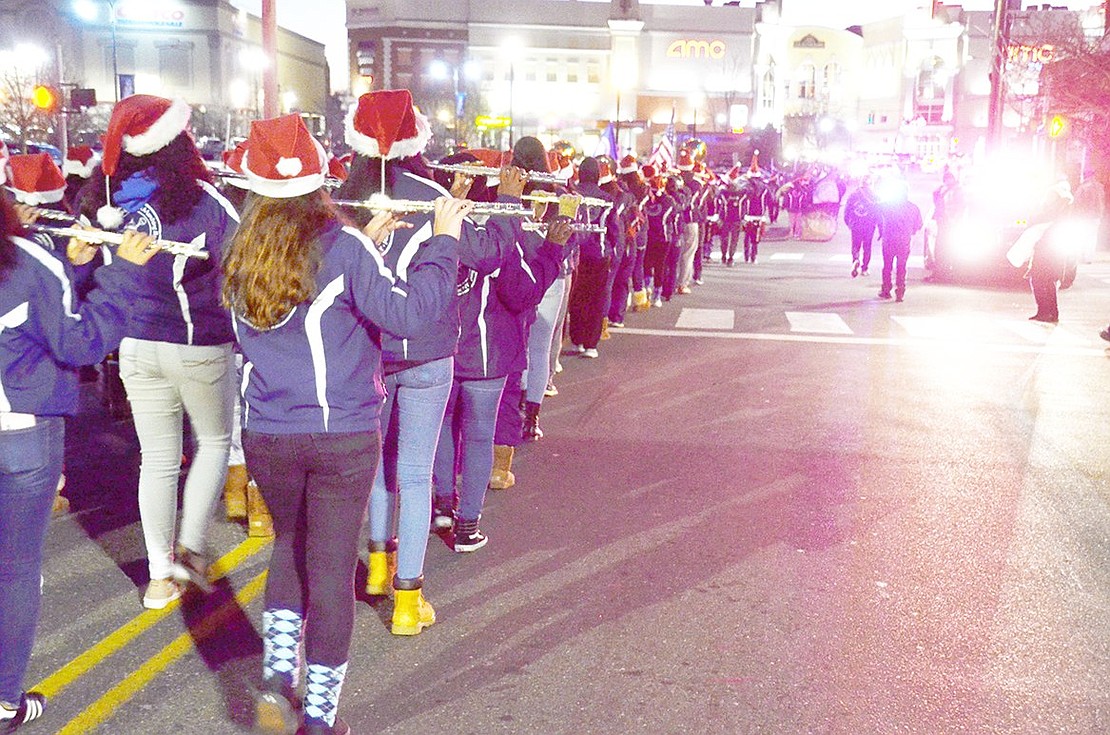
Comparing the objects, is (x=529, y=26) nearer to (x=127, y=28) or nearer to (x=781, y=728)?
(x=127, y=28)

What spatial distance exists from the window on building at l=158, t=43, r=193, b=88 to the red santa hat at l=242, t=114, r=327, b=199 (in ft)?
304

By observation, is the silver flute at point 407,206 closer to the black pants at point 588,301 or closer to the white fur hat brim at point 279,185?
the white fur hat brim at point 279,185

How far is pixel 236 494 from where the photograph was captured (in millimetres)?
6188

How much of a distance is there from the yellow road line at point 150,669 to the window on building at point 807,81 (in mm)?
113191

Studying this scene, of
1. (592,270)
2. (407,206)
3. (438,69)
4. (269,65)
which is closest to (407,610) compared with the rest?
(407,206)

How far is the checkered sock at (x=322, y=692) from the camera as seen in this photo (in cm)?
346

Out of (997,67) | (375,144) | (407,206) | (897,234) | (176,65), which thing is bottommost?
(897,234)

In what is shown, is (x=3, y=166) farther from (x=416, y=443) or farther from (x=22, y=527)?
(x=416, y=443)

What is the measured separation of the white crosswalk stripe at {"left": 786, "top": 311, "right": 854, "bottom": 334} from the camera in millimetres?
13445

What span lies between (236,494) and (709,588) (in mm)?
2698

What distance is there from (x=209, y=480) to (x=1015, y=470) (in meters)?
5.15

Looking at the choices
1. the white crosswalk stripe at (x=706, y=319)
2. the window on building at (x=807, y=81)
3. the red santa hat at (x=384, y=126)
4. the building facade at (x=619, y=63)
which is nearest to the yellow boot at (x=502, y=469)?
the red santa hat at (x=384, y=126)

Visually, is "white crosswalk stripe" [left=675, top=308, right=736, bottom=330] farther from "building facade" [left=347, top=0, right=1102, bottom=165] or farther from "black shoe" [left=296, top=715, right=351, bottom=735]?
"building facade" [left=347, top=0, right=1102, bottom=165]

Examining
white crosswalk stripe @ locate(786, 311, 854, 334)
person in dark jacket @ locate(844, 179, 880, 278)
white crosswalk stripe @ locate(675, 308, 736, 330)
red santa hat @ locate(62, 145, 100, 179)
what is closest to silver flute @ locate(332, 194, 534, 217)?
red santa hat @ locate(62, 145, 100, 179)
